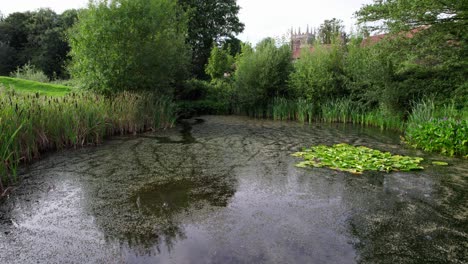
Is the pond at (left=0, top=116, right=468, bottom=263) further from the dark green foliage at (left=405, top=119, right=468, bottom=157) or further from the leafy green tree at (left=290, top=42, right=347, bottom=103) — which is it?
the leafy green tree at (left=290, top=42, right=347, bottom=103)

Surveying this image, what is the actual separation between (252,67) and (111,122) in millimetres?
8034

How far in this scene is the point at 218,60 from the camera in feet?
68.8

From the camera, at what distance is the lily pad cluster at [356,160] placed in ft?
21.3

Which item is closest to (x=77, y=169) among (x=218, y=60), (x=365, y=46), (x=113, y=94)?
(x=113, y=94)

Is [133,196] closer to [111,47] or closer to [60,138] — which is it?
[60,138]

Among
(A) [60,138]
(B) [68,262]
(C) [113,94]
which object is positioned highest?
(C) [113,94]

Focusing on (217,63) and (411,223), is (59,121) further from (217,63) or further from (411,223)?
(217,63)

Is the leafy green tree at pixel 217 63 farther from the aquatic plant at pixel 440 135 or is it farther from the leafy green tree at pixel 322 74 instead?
the aquatic plant at pixel 440 135

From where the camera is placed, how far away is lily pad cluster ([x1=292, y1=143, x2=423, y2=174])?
6496mm

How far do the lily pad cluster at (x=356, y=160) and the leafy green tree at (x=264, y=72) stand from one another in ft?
26.9

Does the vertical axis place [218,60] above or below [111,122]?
above

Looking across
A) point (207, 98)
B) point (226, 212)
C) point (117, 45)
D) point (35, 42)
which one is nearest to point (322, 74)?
point (207, 98)

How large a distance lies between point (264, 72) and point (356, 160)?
951cm

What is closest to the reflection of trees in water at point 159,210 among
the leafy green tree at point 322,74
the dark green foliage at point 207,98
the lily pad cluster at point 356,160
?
the lily pad cluster at point 356,160
